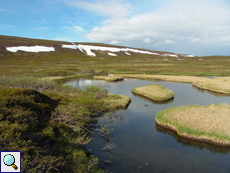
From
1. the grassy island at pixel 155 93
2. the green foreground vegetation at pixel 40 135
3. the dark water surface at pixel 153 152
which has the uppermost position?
the green foreground vegetation at pixel 40 135

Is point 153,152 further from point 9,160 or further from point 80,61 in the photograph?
point 80,61

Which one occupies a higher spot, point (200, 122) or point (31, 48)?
point (31, 48)

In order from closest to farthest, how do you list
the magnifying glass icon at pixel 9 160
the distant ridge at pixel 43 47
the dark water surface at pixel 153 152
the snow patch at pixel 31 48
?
the magnifying glass icon at pixel 9 160, the dark water surface at pixel 153 152, the snow patch at pixel 31 48, the distant ridge at pixel 43 47

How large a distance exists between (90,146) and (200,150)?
10584mm

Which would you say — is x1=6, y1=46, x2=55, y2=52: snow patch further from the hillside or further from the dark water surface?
the dark water surface

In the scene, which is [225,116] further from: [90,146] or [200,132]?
[90,146]

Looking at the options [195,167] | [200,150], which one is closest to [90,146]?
[195,167]

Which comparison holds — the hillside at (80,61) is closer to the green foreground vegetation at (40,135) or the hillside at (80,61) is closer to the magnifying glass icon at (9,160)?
the green foreground vegetation at (40,135)

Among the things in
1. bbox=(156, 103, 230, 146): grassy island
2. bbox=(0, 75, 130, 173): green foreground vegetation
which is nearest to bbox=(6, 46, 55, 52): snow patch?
bbox=(0, 75, 130, 173): green foreground vegetation

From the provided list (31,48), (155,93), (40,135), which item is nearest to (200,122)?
(155,93)

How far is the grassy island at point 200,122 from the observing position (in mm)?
16464

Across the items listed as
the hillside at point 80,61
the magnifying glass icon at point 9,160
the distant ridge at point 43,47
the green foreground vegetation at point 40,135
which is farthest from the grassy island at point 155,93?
the distant ridge at point 43,47

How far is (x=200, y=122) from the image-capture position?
19.0 meters

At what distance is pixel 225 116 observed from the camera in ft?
68.2
